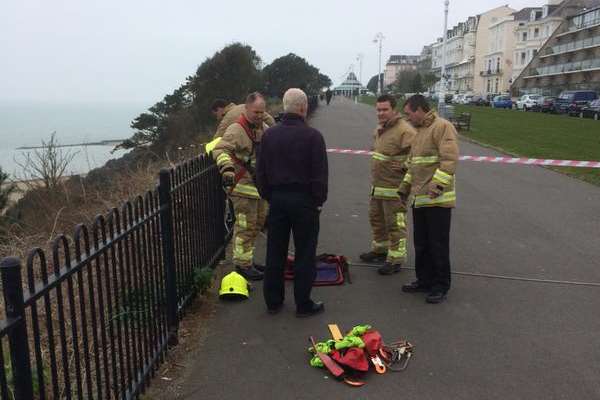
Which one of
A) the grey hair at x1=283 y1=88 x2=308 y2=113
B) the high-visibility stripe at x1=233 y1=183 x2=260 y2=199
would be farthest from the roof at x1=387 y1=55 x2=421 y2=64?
the grey hair at x1=283 y1=88 x2=308 y2=113

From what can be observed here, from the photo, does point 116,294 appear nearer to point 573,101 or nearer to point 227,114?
point 227,114

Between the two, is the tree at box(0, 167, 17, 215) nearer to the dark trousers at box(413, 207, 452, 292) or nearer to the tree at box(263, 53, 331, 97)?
the dark trousers at box(413, 207, 452, 292)

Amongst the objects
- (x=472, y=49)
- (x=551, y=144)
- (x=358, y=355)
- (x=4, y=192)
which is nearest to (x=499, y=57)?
(x=472, y=49)

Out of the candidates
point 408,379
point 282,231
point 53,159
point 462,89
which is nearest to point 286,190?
point 282,231

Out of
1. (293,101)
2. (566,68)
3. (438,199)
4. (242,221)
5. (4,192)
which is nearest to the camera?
(293,101)

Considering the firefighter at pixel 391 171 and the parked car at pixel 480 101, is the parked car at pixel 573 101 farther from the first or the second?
the firefighter at pixel 391 171

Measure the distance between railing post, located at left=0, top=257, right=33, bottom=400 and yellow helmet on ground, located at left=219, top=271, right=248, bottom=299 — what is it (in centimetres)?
285

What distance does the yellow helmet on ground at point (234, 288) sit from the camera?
16.5 ft

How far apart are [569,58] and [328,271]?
8301 cm

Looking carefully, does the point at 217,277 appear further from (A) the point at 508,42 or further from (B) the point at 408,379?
(A) the point at 508,42

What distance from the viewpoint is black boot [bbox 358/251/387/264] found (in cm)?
623

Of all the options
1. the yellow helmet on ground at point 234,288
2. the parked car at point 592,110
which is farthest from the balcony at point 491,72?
the yellow helmet on ground at point 234,288

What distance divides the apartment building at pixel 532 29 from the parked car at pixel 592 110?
1927 inches

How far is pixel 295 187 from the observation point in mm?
4422
